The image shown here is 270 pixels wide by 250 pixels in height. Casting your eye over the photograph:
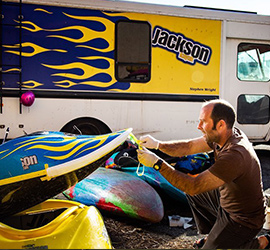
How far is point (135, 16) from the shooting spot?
603cm

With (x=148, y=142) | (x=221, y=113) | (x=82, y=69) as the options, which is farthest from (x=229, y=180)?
(x=82, y=69)

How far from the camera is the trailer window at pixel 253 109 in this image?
6.83 metres

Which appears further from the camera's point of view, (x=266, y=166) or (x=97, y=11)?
(x=266, y=166)

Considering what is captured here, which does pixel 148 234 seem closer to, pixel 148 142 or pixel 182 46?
pixel 148 142

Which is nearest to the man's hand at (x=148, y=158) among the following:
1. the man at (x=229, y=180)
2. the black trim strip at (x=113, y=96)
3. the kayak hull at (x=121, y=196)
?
the man at (x=229, y=180)

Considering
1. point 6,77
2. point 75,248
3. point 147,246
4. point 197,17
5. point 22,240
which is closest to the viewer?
point 75,248

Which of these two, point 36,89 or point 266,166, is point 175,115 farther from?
point 36,89

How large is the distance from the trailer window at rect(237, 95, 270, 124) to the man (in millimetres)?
4224

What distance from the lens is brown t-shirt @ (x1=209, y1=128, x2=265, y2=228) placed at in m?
2.46

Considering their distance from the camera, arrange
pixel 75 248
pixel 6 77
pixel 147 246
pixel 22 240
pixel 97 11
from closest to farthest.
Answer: pixel 75 248 → pixel 22 240 → pixel 147 246 → pixel 6 77 → pixel 97 11

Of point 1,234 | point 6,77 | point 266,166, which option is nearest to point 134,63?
point 6,77

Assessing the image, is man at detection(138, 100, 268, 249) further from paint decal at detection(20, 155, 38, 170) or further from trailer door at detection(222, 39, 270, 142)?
trailer door at detection(222, 39, 270, 142)

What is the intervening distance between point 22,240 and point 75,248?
1.29ft

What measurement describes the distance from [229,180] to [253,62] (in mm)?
4982
